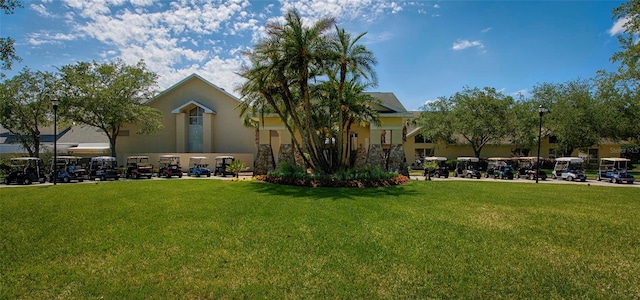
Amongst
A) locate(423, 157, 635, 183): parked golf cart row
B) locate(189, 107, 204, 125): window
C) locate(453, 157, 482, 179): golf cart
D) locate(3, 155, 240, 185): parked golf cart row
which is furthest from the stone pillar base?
locate(453, 157, 482, 179): golf cart

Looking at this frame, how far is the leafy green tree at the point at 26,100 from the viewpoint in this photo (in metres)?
23.2

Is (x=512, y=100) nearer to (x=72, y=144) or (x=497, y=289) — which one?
(x=497, y=289)

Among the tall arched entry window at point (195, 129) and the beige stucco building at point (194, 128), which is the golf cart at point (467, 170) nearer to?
the beige stucco building at point (194, 128)

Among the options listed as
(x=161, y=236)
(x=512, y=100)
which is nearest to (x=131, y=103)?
(x=161, y=236)

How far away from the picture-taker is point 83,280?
A: 4.34 m

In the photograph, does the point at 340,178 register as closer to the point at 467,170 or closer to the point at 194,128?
the point at 467,170

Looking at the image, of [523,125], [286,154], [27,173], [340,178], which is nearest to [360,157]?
[286,154]

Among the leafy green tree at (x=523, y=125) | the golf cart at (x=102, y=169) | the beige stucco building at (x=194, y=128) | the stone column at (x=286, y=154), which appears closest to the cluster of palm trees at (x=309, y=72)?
the stone column at (x=286, y=154)

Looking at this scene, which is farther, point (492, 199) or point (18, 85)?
point (18, 85)

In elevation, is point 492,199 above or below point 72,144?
below

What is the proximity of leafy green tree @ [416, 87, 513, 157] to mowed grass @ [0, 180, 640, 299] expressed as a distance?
21861 mm

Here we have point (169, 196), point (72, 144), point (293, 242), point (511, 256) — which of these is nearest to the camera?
point (511, 256)

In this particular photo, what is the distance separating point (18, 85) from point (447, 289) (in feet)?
101

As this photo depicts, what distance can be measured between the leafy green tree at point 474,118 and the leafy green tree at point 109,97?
26322 mm
